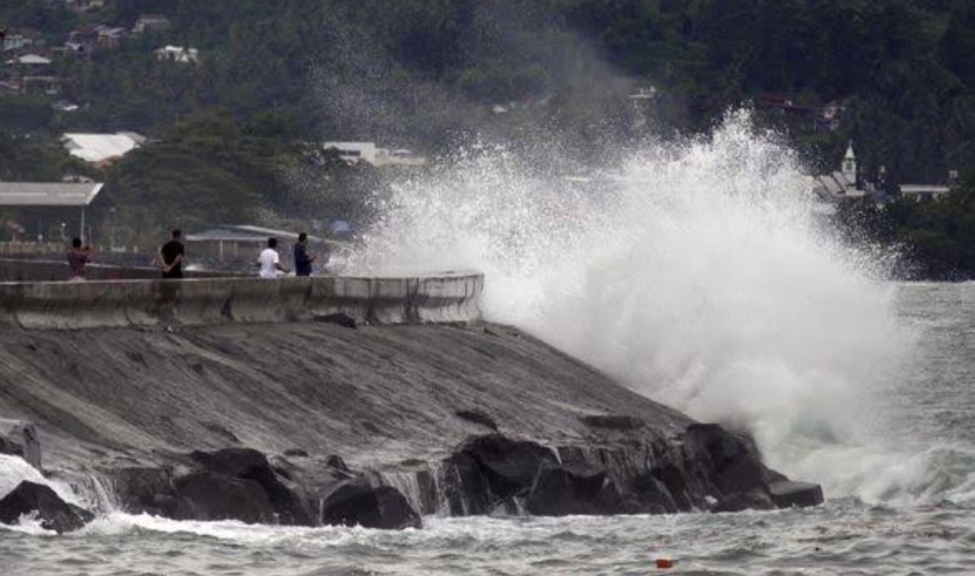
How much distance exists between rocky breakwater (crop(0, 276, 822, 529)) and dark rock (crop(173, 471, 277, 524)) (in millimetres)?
17

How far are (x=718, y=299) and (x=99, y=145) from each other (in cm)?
11372

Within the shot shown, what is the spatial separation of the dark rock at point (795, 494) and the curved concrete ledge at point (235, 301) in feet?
18.4

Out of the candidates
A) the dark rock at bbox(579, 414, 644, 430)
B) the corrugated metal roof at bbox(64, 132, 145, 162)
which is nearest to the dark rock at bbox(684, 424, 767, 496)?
the dark rock at bbox(579, 414, 644, 430)

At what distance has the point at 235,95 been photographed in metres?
169

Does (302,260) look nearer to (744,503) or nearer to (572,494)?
(744,503)

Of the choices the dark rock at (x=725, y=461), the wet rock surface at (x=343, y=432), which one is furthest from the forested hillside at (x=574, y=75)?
the dark rock at (x=725, y=461)

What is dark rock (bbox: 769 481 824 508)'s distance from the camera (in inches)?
1334

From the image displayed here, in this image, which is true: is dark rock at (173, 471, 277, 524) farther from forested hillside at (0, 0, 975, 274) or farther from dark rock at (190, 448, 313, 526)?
forested hillside at (0, 0, 975, 274)

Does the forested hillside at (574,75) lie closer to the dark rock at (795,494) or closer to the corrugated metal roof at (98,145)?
the corrugated metal roof at (98,145)

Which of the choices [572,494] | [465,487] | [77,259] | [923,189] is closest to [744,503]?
[572,494]

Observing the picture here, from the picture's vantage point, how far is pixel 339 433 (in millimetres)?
32188

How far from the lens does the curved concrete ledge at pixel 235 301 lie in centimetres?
3262

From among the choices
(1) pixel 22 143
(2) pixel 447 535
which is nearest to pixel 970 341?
(2) pixel 447 535

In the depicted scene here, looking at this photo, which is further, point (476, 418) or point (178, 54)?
point (178, 54)
